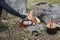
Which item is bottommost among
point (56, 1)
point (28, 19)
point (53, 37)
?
point (53, 37)

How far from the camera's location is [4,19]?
549cm

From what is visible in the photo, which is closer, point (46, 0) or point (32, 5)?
point (32, 5)

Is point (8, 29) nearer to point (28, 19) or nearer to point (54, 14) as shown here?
point (28, 19)

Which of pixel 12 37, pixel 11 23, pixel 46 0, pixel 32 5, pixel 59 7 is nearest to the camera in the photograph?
pixel 12 37

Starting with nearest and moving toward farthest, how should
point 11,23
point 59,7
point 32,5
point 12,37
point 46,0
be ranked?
point 12,37, point 11,23, point 59,7, point 32,5, point 46,0

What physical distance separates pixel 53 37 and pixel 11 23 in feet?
3.57

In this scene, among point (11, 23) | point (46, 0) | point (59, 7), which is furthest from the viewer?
point (46, 0)

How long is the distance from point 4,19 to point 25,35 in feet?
3.01

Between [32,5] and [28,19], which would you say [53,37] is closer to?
[28,19]

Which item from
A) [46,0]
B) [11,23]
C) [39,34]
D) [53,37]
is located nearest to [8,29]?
[11,23]

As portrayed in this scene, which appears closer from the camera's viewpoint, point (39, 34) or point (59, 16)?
point (39, 34)

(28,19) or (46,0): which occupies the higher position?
(46,0)

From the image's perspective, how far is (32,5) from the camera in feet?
20.4

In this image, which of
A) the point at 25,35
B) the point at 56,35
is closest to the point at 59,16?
the point at 56,35
